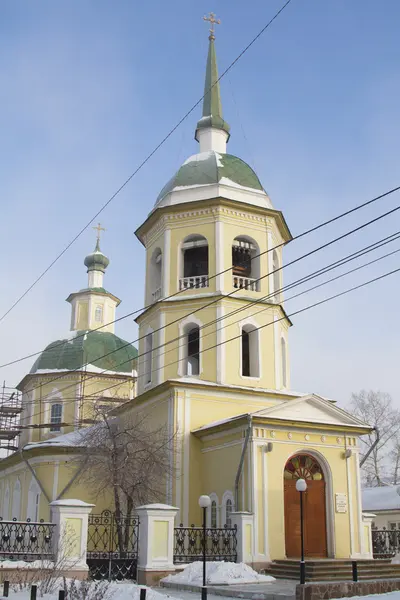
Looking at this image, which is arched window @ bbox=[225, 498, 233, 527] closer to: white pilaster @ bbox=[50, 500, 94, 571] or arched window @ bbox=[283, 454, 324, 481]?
arched window @ bbox=[283, 454, 324, 481]

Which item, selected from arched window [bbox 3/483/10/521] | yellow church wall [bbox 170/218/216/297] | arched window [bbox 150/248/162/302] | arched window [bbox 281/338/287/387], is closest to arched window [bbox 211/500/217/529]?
arched window [bbox 281/338/287/387]

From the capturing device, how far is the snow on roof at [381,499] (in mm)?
31188

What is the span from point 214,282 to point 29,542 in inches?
417

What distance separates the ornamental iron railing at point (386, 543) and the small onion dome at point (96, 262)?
23.5 meters

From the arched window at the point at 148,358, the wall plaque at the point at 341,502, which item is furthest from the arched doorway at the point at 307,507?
the arched window at the point at 148,358

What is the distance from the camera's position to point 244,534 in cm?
1836

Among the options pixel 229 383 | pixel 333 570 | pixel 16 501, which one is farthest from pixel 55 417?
pixel 333 570

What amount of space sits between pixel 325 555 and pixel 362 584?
19.2ft

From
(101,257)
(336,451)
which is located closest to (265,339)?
(336,451)

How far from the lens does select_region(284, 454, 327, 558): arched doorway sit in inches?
782

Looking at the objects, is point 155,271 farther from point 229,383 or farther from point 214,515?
point 214,515

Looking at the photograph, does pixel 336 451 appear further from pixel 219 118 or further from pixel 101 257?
pixel 101 257

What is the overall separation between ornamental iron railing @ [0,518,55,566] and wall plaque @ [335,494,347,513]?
8389 millimetres

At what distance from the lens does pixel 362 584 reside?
14.2 m
